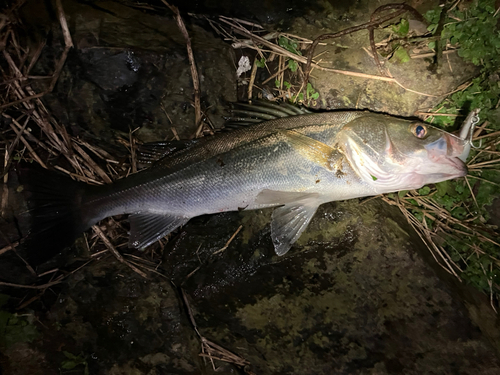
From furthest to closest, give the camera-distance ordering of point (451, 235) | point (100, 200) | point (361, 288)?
point (451, 235) < point (100, 200) < point (361, 288)

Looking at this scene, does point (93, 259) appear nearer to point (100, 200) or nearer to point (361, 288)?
point (100, 200)

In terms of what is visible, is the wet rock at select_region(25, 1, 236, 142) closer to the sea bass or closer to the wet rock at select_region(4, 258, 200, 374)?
the sea bass

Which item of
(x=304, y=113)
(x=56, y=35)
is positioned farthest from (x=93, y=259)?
(x=304, y=113)

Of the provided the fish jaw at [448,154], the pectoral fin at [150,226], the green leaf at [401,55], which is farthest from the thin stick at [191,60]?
the fish jaw at [448,154]

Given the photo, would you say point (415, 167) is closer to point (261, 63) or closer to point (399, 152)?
point (399, 152)

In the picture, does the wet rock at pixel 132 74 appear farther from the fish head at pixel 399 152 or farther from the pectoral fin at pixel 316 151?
the fish head at pixel 399 152

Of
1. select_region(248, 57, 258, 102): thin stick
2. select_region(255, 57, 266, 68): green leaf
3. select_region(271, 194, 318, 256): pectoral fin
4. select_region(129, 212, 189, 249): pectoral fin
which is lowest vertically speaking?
select_region(129, 212, 189, 249): pectoral fin

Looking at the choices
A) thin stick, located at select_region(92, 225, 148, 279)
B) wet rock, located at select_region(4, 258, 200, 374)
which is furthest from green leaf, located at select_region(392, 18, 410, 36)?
thin stick, located at select_region(92, 225, 148, 279)
